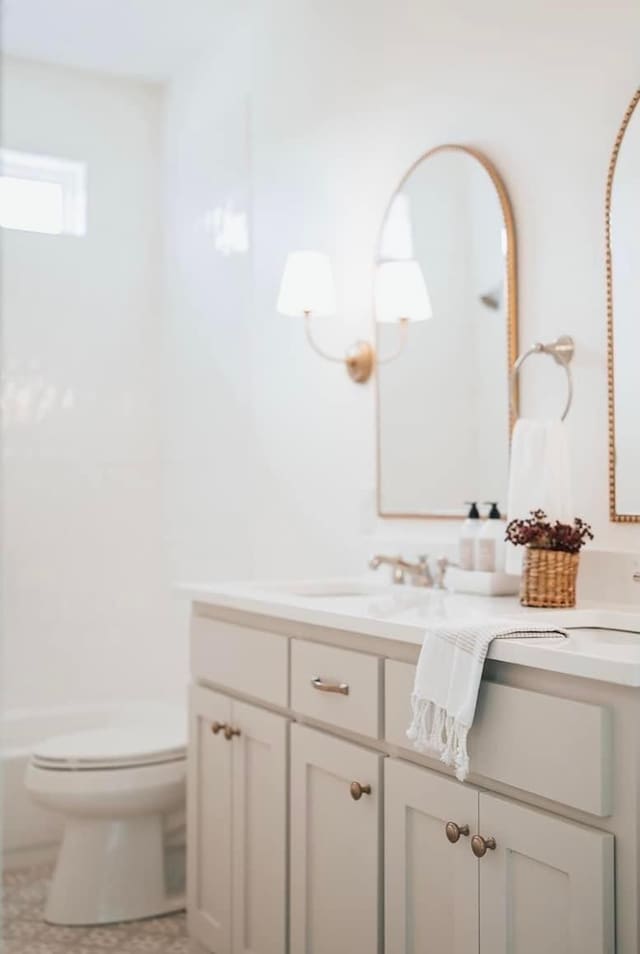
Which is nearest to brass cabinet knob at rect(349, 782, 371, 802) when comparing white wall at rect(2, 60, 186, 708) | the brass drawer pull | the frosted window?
the brass drawer pull

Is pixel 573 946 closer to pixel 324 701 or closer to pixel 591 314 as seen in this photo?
pixel 324 701

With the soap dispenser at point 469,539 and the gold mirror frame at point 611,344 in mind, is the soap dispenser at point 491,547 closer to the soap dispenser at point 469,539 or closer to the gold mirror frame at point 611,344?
the soap dispenser at point 469,539

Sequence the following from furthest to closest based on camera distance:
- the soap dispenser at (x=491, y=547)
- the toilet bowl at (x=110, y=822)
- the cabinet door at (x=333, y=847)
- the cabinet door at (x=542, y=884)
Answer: the toilet bowl at (x=110, y=822) → the soap dispenser at (x=491, y=547) → the cabinet door at (x=333, y=847) → the cabinet door at (x=542, y=884)

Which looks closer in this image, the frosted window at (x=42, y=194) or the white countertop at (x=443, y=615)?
the white countertop at (x=443, y=615)

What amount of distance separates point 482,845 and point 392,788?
0.27 meters

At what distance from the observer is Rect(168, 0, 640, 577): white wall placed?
2.16m

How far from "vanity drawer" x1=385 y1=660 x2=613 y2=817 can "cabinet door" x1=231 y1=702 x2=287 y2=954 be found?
0.65 meters

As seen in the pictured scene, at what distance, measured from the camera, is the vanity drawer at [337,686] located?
6.22 ft

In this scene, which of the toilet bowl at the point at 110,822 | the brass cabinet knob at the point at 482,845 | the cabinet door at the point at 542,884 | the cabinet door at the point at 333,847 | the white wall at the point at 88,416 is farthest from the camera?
the white wall at the point at 88,416

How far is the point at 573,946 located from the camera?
142 cm

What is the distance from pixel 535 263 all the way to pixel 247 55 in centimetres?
159

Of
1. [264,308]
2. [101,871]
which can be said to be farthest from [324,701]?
[264,308]

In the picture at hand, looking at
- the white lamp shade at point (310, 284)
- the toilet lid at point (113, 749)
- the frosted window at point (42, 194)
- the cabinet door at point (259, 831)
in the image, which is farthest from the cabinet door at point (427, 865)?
the frosted window at point (42, 194)

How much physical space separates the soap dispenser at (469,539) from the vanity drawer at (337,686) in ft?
1.39
